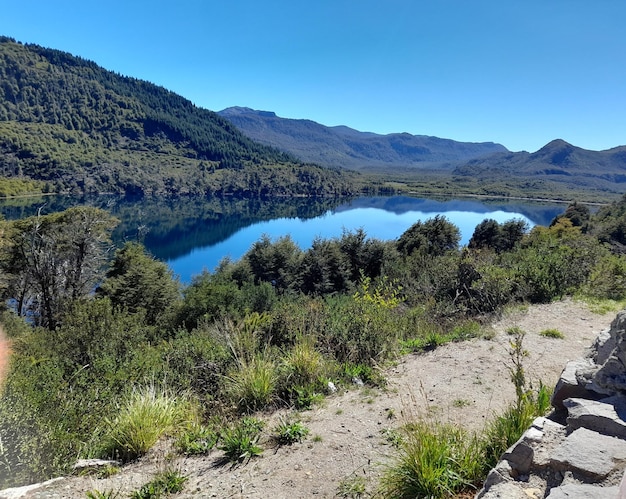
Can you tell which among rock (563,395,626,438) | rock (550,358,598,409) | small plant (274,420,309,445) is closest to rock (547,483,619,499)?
rock (563,395,626,438)

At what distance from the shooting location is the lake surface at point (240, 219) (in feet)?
214

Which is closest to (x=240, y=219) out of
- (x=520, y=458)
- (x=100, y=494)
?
(x=100, y=494)

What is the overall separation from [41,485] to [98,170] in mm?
138775

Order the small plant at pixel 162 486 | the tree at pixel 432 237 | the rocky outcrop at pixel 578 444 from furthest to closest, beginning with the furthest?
1. the tree at pixel 432 237
2. the small plant at pixel 162 486
3. the rocky outcrop at pixel 578 444

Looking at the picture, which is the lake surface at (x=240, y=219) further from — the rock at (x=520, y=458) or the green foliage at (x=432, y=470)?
the rock at (x=520, y=458)

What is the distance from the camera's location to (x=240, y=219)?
99125 mm

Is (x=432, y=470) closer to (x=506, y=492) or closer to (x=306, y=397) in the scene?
(x=506, y=492)

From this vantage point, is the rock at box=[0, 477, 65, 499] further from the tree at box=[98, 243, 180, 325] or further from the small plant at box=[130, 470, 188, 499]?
the tree at box=[98, 243, 180, 325]

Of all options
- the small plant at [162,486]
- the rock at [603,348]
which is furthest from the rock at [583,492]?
the small plant at [162,486]

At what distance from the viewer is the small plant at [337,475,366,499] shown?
10.2 feet

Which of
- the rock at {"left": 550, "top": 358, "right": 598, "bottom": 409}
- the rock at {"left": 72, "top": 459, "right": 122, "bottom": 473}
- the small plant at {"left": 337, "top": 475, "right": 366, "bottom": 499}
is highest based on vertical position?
the rock at {"left": 550, "top": 358, "right": 598, "bottom": 409}

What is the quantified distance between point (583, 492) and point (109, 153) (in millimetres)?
168702

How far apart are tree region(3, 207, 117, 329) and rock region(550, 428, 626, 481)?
26050 millimetres

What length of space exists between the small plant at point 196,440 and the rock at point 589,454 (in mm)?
3052
